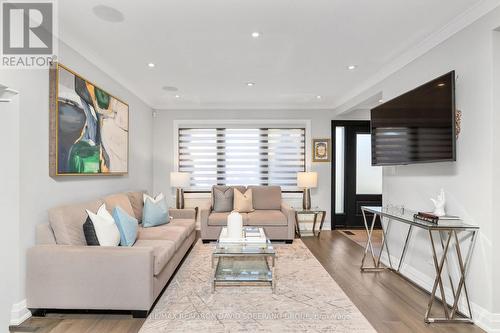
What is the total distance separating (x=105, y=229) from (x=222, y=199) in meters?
2.71

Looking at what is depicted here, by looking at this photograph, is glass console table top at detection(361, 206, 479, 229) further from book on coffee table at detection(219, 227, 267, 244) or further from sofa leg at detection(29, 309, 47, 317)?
sofa leg at detection(29, 309, 47, 317)

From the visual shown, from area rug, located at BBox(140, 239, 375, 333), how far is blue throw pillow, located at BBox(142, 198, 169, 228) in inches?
33.7

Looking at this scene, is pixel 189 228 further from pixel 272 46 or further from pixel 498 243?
pixel 498 243

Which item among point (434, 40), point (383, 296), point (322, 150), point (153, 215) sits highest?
point (434, 40)

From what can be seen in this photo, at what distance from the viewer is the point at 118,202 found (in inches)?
143

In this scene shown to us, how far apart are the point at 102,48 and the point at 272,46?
1916 millimetres

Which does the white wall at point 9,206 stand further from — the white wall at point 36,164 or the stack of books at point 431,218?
the stack of books at point 431,218

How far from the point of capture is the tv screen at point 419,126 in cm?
258

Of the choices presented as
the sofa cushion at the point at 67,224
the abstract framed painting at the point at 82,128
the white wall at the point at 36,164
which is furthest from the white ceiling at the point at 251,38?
the sofa cushion at the point at 67,224

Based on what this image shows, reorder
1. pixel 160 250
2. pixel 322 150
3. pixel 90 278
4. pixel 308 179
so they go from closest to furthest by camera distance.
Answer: pixel 90 278, pixel 160 250, pixel 308 179, pixel 322 150

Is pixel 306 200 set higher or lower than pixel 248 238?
higher

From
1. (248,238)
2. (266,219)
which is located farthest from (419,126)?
(266,219)

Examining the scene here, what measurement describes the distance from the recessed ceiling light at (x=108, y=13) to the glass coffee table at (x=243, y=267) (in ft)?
7.90

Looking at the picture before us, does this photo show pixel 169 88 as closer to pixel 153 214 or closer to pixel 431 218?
pixel 153 214
